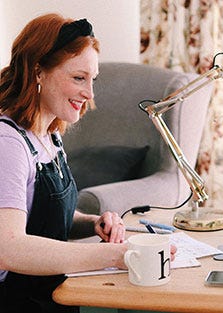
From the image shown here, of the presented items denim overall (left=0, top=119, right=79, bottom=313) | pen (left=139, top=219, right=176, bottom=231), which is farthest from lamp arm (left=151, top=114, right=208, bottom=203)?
denim overall (left=0, top=119, right=79, bottom=313)

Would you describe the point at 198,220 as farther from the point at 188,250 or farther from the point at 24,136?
the point at 24,136

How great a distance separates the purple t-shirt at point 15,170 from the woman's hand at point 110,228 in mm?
222

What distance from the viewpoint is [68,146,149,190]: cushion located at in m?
2.83

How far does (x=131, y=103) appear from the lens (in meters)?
2.99

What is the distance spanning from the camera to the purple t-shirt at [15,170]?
139 cm

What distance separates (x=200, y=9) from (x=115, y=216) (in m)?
1.84

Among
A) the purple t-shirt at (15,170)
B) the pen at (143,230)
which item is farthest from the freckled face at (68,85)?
the pen at (143,230)

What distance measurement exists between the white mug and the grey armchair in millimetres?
1293

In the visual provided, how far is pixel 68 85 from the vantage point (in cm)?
165

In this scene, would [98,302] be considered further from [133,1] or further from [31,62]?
[133,1]

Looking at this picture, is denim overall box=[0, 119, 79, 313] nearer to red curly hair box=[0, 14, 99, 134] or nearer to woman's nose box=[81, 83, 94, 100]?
red curly hair box=[0, 14, 99, 134]

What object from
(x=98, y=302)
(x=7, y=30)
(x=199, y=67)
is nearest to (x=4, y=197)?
(x=98, y=302)

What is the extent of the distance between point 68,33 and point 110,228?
0.53 m

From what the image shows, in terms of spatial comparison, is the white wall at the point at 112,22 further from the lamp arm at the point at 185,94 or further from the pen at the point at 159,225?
the pen at the point at 159,225
